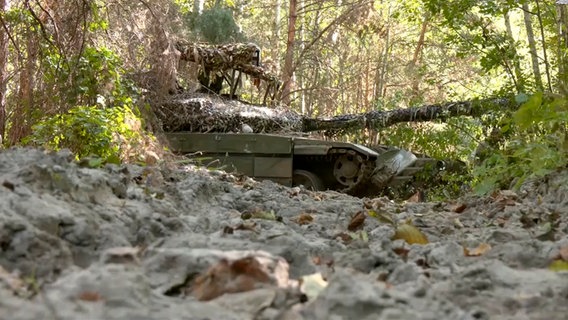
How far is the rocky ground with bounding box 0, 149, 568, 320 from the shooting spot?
140 centimetres

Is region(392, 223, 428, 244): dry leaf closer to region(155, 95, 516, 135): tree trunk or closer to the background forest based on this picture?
the background forest

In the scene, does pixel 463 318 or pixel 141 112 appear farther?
pixel 141 112

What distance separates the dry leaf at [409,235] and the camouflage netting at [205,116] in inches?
361

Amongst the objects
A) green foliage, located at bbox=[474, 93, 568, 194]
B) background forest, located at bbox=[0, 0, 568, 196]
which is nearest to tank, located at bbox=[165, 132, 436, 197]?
background forest, located at bbox=[0, 0, 568, 196]

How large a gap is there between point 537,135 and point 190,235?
460 cm

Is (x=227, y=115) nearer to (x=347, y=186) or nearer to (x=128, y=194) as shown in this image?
(x=347, y=186)

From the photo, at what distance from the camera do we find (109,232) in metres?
2.06

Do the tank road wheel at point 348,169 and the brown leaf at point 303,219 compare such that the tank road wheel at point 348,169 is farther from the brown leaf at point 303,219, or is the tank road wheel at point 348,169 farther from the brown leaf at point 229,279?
the brown leaf at point 229,279

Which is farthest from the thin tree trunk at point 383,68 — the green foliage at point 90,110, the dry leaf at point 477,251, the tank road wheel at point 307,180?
the dry leaf at point 477,251

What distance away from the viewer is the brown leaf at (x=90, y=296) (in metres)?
1.28

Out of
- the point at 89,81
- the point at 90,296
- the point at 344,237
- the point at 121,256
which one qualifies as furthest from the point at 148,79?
the point at 90,296

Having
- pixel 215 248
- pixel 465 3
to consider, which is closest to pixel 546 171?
pixel 215 248

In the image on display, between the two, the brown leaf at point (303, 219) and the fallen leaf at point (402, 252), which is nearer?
the fallen leaf at point (402, 252)

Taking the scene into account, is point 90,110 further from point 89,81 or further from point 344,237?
point 344,237
